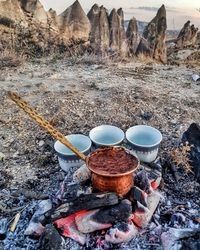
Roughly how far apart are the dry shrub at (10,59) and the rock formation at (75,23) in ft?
7.80

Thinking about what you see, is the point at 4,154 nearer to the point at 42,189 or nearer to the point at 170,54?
the point at 42,189

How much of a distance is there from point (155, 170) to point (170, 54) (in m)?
9.15

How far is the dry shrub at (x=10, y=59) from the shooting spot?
7.07 meters

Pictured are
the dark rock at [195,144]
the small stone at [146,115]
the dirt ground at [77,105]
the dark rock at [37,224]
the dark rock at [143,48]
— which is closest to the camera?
the dark rock at [37,224]

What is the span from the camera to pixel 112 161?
287 centimetres

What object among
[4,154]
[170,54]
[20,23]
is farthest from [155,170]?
[170,54]

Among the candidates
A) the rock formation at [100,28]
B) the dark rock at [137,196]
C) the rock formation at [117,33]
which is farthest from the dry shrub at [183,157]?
the rock formation at [117,33]

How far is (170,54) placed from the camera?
38.3 ft

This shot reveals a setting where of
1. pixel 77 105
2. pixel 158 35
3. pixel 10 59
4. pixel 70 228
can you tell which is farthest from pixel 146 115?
pixel 158 35

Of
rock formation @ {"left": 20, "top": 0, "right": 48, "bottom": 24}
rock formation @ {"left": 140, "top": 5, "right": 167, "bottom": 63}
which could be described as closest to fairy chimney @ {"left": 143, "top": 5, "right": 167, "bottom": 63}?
rock formation @ {"left": 140, "top": 5, "right": 167, "bottom": 63}

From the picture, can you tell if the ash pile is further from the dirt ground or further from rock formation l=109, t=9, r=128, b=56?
rock formation l=109, t=9, r=128, b=56

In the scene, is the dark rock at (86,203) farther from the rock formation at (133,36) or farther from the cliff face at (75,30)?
the rock formation at (133,36)

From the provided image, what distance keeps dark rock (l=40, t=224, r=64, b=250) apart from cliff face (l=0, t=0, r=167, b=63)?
21.1 ft

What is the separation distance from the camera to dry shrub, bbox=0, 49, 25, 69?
7.07 meters
